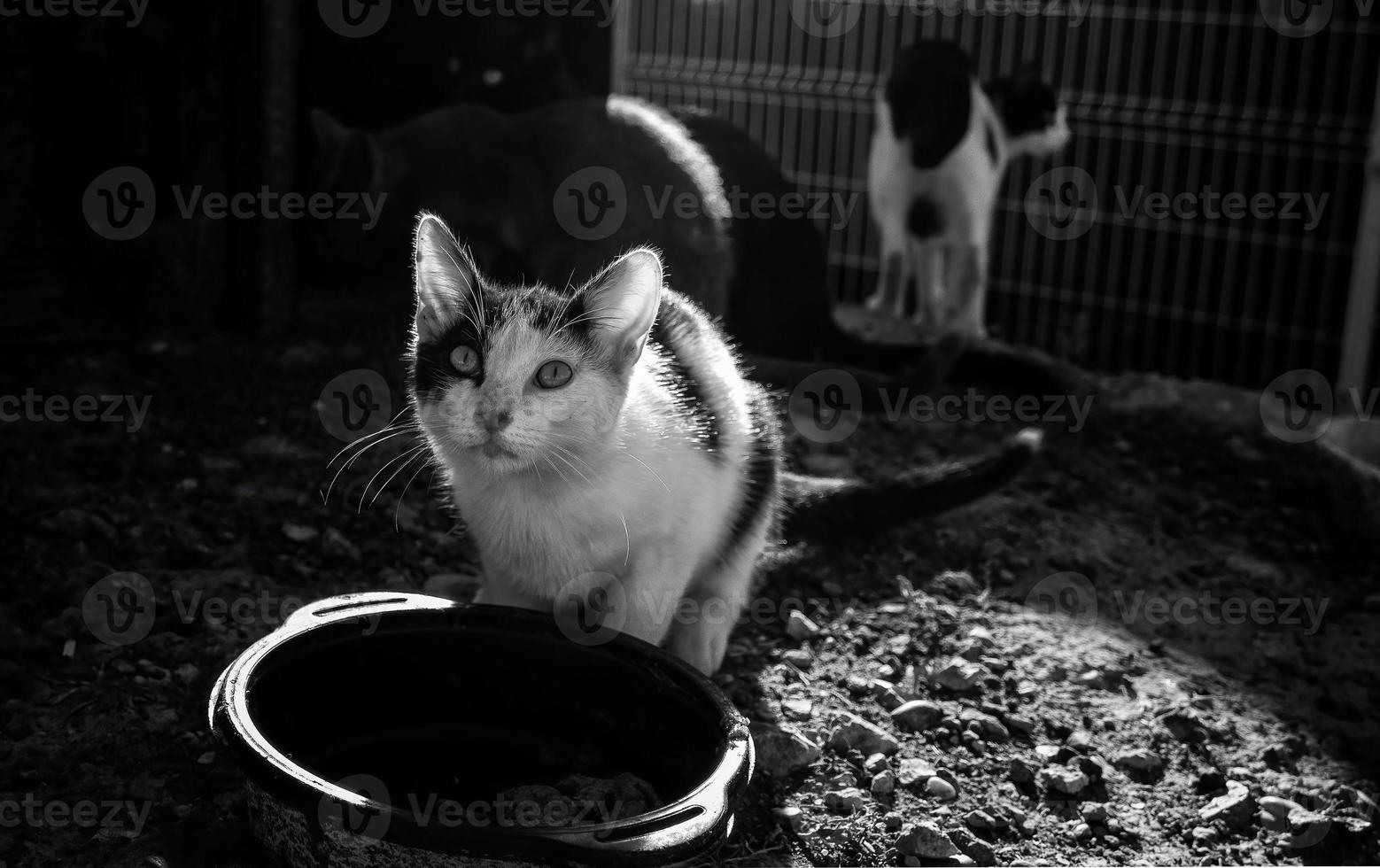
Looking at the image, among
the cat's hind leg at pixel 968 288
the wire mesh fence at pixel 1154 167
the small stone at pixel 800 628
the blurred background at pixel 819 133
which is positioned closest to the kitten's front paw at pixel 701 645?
the small stone at pixel 800 628

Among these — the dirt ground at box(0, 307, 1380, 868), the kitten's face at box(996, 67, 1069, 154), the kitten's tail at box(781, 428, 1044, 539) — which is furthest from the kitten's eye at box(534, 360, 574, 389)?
the kitten's face at box(996, 67, 1069, 154)

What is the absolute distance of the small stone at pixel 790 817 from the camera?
92.0 inches

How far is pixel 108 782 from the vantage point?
7.27 feet

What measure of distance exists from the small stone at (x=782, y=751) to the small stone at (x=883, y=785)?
4.9 inches

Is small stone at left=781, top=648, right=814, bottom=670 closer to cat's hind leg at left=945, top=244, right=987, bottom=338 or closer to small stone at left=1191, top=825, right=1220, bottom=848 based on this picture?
small stone at left=1191, top=825, right=1220, bottom=848

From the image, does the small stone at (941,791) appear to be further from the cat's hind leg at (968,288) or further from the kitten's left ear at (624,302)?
the cat's hind leg at (968,288)

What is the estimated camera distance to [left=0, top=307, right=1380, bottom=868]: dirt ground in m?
2.34

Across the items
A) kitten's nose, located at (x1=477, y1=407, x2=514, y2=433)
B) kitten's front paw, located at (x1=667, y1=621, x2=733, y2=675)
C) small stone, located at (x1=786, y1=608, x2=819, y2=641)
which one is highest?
kitten's nose, located at (x1=477, y1=407, x2=514, y2=433)

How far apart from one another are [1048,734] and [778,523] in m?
0.77

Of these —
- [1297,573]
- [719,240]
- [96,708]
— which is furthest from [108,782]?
[1297,573]

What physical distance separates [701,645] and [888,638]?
58 cm

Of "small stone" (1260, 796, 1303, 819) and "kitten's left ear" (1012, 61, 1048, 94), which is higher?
"kitten's left ear" (1012, 61, 1048, 94)

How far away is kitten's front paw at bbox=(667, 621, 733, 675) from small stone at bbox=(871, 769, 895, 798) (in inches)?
16.1

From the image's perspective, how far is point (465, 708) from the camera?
2305 mm
